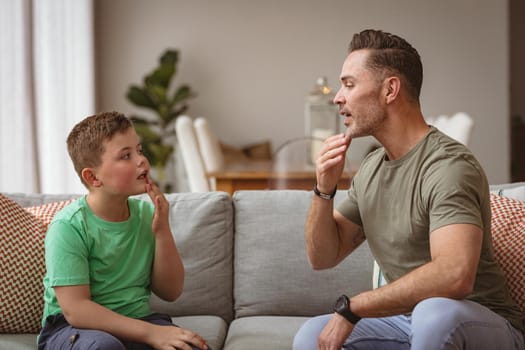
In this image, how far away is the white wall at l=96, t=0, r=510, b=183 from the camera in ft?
23.4

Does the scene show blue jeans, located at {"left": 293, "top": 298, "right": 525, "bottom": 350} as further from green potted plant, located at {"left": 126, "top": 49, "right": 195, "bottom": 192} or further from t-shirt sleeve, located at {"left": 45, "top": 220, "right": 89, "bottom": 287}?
green potted plant, located at {"left": 126, "top": 49, "right": 195, "bottom": 192}

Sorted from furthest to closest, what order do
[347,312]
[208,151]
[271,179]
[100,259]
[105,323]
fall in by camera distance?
[208,151] → [271,179] → [100,259] → [105,323] → [347,312]

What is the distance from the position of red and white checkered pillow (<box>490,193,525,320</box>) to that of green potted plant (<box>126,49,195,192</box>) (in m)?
4.83

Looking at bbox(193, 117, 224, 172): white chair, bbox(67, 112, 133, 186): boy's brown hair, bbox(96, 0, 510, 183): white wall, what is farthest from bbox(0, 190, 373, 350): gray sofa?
bbox(96, 0, 510, 183): white wall

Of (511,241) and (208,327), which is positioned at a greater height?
(511,241)

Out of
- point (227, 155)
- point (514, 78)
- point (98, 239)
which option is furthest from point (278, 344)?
point (514, 78)

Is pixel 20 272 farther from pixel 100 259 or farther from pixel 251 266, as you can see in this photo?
pixel 251 266

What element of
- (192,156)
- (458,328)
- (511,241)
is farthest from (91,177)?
(192,156)

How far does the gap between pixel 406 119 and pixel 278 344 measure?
0.67 m

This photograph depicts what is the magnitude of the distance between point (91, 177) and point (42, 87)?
11.9 ft

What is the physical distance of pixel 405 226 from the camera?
1.76 metres

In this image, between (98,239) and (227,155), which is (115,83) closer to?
(227,155)

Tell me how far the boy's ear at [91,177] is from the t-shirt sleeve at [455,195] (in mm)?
858

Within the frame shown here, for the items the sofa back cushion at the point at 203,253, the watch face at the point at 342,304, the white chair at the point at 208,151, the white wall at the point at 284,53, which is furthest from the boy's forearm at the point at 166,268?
the white wall at the point at 284,53
